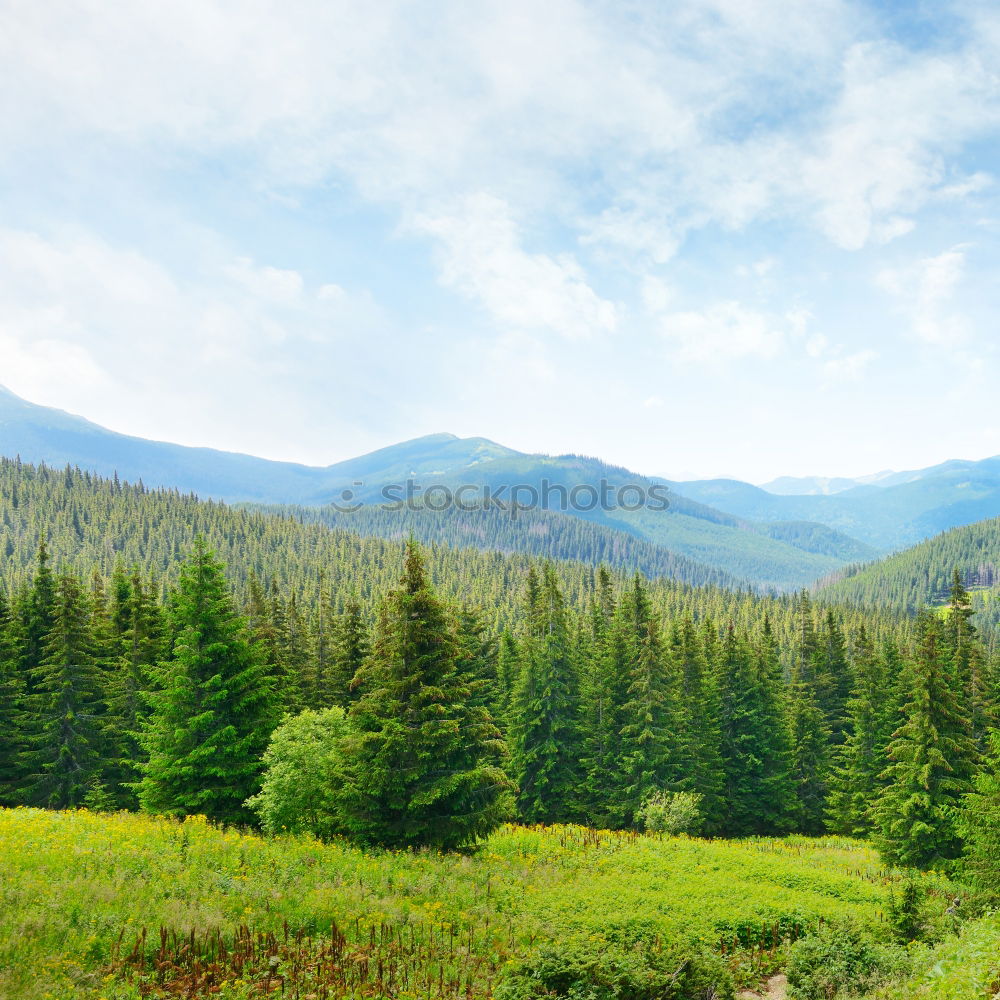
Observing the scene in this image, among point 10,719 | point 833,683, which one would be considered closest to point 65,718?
point 10,719

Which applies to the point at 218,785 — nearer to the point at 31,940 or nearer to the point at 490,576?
the point at 31,940

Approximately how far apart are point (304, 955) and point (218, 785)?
15189mm

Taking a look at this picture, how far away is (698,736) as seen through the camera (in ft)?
136

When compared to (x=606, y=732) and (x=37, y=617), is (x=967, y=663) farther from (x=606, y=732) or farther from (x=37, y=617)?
(x=37, y=617)

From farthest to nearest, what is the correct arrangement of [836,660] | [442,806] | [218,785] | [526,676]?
[836,660] → [526,676] → [218,785] → [442,806]

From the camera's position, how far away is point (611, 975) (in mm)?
10719

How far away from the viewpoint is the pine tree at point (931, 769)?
28.3 meters

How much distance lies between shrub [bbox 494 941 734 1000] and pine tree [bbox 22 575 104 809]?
3230 centimetres

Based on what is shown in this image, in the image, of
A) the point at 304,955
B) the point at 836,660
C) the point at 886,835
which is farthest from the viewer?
the point at 836,660

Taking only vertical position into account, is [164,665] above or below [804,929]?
above

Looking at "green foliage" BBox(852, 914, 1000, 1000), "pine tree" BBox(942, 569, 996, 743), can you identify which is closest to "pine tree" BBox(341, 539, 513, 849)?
"green foliage" BBox(852, 914, 1000, 1000)

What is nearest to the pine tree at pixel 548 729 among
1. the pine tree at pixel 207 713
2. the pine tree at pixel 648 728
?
the pine tree at pixel 648 728

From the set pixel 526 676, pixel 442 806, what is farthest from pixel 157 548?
pixel 442 806

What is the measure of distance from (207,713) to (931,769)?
32862 millimetres
